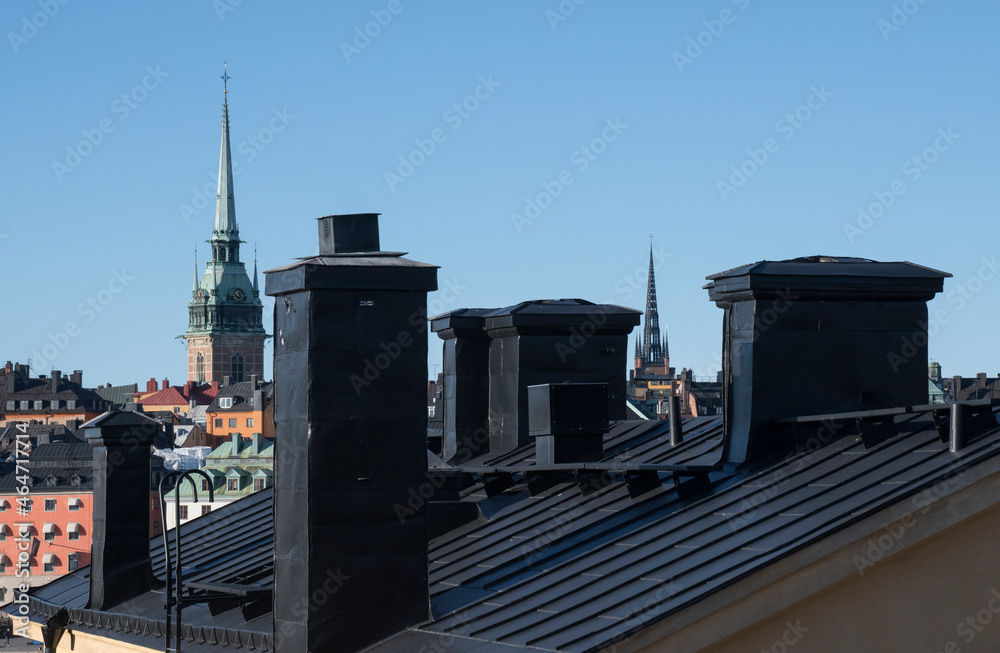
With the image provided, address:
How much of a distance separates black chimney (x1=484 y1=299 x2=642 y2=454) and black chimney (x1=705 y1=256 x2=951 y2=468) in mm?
5566

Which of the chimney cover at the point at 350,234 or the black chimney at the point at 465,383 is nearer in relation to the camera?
the chimney cover at the point at 350,234

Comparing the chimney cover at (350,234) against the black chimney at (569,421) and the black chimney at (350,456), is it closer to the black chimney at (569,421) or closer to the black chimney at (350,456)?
the black chimney at (350,456)

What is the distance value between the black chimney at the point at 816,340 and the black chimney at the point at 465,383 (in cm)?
647

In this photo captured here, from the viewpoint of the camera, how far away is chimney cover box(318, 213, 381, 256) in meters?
11.7

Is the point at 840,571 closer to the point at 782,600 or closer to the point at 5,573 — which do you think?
the point at 782,600

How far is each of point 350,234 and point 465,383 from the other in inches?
284

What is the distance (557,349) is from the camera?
1817cm

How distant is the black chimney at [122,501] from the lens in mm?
16703

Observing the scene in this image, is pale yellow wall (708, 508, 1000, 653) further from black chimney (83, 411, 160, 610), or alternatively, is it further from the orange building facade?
the orange building facade

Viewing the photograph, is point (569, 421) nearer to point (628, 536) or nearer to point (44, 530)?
point (628, 536)

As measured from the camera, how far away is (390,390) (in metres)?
10.9

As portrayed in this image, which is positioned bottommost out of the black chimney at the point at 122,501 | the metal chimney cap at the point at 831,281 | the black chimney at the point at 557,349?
the black chimney at the point at 122,501

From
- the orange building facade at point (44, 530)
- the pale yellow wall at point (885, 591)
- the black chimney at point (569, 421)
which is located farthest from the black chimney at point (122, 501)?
the orange building facade at point (44, 530)

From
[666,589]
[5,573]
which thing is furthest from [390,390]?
[5,573]
